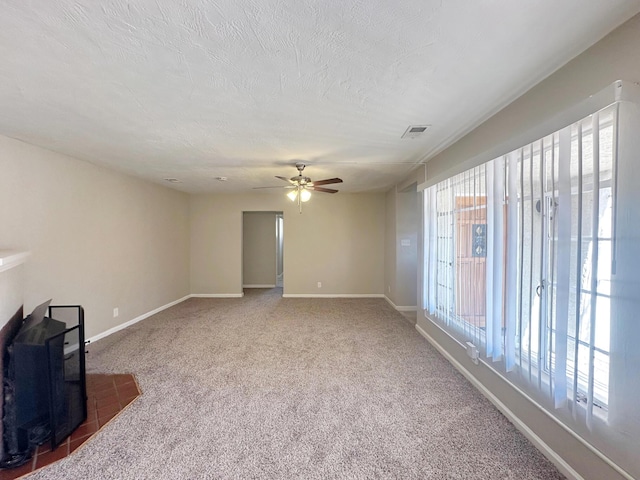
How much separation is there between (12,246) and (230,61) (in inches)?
115

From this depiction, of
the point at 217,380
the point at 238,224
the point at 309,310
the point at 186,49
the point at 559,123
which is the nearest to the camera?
the point at 186,49

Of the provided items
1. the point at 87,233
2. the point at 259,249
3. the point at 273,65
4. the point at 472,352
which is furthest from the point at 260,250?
the point at 273,65

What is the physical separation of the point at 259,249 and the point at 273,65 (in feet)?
21.1

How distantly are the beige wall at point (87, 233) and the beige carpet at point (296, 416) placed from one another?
2.48ft

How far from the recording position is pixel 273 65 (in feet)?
5.10

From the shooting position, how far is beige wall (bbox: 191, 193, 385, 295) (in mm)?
6078

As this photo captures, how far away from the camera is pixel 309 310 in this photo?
199 inches

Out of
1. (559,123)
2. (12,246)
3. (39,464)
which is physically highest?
(559,123)

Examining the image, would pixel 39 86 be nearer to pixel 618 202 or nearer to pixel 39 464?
pixel 39 464

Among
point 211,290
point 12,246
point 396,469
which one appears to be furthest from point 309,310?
point 12,246

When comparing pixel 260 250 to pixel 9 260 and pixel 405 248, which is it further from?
pixel 9 260

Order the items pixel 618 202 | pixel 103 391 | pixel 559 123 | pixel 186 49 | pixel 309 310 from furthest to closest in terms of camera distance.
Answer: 1. pixel 309 310
2. pixel 103 391
3. pixel 559 123
4. pixel 186 49
5. pixel 618 202

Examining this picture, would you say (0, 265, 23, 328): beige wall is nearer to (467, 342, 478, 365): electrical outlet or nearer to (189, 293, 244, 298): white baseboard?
(467, 342, 478, 365): electrical outlet

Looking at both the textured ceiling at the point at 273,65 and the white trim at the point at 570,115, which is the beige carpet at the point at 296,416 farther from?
the textured ceiling at the point at 273,65
